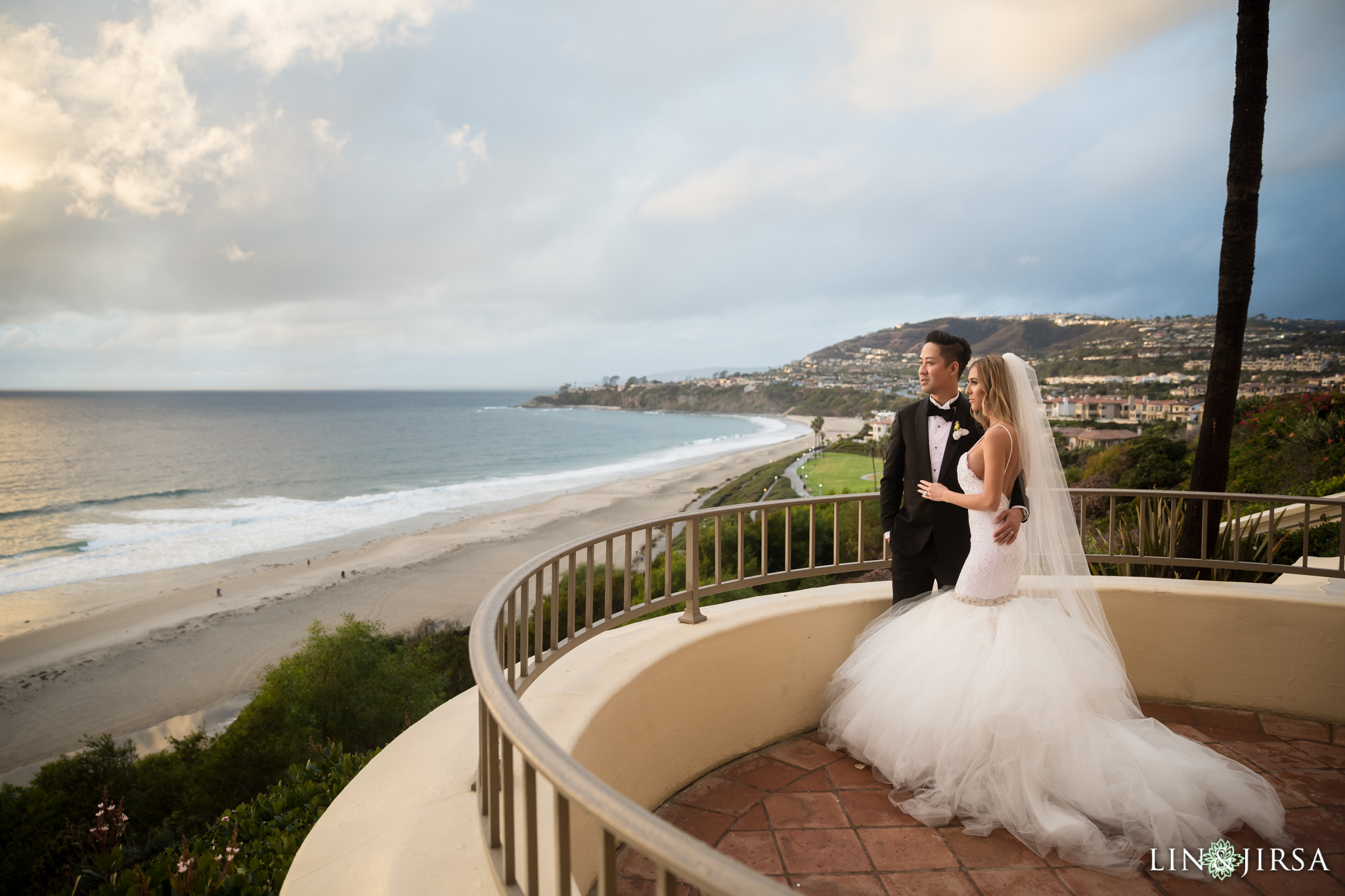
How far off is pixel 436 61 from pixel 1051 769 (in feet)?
125

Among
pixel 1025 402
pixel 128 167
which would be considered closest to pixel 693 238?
pixel 128 167

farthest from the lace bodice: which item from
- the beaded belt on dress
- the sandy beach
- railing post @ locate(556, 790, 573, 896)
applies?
the sandy beach

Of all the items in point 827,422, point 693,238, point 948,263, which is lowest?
point 827,422

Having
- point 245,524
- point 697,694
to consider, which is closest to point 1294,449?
point 697,694

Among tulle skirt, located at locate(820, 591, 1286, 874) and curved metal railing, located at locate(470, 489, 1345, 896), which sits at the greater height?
curved metal railing, located at locate(470, 489, 1345, 896)

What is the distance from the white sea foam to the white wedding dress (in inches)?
1080

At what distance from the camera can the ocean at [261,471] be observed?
90.5ft

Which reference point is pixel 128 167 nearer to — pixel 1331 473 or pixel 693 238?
pixel 693 238

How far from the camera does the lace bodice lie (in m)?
2.93

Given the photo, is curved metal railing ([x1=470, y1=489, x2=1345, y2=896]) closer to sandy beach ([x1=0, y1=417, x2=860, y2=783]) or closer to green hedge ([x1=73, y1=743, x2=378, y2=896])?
green hedge ([x1=73, y1=743, x2=378, y2=896])

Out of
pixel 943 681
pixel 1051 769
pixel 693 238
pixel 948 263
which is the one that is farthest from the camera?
pixel 693 238

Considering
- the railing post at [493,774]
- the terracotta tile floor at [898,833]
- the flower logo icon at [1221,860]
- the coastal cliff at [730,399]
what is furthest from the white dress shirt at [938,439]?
the coastal cliff at [730,399]

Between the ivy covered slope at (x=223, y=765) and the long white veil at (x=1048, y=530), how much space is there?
4096 millimetres

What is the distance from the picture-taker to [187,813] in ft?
32.0
